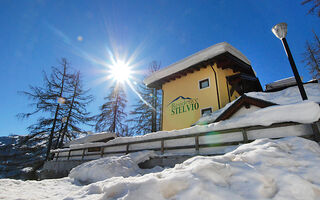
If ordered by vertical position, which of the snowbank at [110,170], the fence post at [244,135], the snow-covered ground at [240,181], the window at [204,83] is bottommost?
the snowbank at [110,170]

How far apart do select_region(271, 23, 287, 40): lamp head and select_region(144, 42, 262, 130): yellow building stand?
4.87 meters

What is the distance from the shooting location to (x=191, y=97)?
1222 centimetres

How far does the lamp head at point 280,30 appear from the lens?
534 cm

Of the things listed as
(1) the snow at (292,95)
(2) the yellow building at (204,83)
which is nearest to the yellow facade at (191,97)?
(2) the yellow building at (204,83)

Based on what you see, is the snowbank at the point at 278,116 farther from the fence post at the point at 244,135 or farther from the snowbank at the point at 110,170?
the snowbank at the point at 110,170

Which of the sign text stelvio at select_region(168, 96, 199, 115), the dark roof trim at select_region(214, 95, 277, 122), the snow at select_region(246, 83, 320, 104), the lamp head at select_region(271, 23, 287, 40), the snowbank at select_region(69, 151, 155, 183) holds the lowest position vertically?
the snowbank at select_region(69, 151, 155, 183)

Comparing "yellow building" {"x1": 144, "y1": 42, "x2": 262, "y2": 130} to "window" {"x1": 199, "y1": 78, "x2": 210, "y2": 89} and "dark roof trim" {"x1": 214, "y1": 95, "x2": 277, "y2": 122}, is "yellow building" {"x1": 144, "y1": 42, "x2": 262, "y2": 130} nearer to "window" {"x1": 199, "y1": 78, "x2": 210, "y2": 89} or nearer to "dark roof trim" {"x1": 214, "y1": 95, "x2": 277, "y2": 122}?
"window" {"x1": 199, "y1": 78, "x2": 210, "y2": 89}

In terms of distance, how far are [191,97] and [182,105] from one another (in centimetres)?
103

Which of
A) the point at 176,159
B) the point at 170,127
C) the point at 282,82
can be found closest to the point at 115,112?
the point at 170,127

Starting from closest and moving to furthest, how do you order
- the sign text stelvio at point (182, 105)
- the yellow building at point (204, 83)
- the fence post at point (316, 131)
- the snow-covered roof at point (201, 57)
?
the fence post at point (316, 131)
the snow-covered roof at point (201, 57)
the yellow building at point (204, 83)
the sign text stelvio at point (182, 105)

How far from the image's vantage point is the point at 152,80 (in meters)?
14.6

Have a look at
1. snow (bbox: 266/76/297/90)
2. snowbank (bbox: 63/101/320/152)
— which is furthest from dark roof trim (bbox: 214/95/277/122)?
snow (bbox: 266/76/297/90)

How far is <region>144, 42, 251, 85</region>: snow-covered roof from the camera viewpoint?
1044cm

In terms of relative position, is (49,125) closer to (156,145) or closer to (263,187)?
(156,145)
